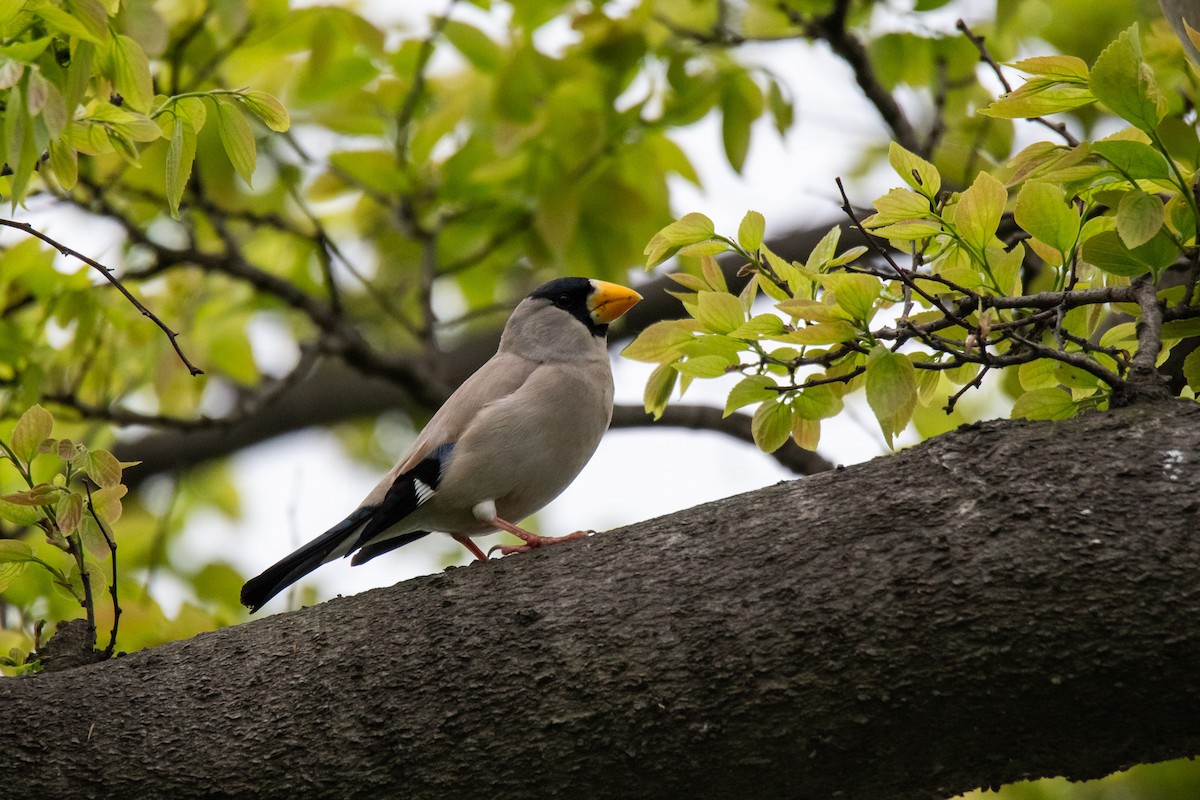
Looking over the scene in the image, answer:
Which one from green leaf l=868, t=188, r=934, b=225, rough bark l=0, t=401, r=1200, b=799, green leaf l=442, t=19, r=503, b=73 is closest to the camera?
rough bark l=0, t=401, r=1200, b=799

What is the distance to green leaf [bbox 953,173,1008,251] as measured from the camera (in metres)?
3.07

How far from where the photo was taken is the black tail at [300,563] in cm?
433

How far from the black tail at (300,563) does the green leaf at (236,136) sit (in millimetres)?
1647

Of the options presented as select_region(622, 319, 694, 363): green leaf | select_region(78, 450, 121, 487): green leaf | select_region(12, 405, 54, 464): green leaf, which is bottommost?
select_region(78, 450, 121, 487): green leaf

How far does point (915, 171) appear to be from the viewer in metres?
3.20

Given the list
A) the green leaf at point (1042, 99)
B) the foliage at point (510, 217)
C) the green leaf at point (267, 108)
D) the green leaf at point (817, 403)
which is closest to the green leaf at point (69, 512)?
the foliage at point (510, 217)

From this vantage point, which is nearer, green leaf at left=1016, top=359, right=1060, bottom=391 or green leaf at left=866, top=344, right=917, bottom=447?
green leaf at left=866, top=344, right=917, bottom=447

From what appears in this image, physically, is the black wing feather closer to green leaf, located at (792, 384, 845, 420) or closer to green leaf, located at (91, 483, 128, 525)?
green leaf, located at (91, 483, 128, 525)

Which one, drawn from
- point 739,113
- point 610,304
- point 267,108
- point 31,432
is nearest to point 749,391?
point 267,108

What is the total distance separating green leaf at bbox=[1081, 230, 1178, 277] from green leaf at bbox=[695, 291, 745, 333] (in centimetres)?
91

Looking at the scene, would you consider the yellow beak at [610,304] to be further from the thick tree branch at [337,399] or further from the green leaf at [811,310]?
the green leaf at [811,310]

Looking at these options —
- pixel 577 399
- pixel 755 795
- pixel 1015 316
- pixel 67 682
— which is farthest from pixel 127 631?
pixel 1015 316

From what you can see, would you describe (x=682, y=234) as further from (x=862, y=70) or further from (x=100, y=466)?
(x=862, y=70)

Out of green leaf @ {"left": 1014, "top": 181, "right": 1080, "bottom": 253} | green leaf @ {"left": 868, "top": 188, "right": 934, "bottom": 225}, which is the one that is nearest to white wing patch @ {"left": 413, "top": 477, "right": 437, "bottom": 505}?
green leaf @ {"left": 868, "top": 188, "right": 934, "bottom": 225}
